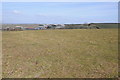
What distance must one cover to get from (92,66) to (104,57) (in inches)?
37.6

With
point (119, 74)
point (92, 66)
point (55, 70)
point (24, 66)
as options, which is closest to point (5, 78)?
point (24, 66)

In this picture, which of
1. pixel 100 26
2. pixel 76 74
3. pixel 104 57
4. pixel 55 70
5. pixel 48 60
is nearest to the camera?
pixel 76 74

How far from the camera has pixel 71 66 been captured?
3.32m

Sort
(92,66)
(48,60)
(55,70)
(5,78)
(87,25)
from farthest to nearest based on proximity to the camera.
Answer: (87,25), (48,60), (92,66), (55,70), (5,78)

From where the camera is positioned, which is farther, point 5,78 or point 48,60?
point 48,60

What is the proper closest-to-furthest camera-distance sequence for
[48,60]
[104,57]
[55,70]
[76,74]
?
[76,74]
[55,70]
[48,60]
[104,57]

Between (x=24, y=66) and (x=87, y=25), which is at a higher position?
(x=87, y=25)

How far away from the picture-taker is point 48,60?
3723 mm

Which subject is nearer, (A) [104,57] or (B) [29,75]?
(B) [29,75]

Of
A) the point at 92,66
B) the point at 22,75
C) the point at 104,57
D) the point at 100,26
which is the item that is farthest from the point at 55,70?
the point at 100,26

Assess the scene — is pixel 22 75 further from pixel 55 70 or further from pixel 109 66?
pixel 109 66

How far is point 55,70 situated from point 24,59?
1.21 m

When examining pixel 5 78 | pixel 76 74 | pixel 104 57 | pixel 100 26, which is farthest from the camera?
pixel 100 26

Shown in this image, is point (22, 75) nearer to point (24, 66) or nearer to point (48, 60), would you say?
point (24, 66)
